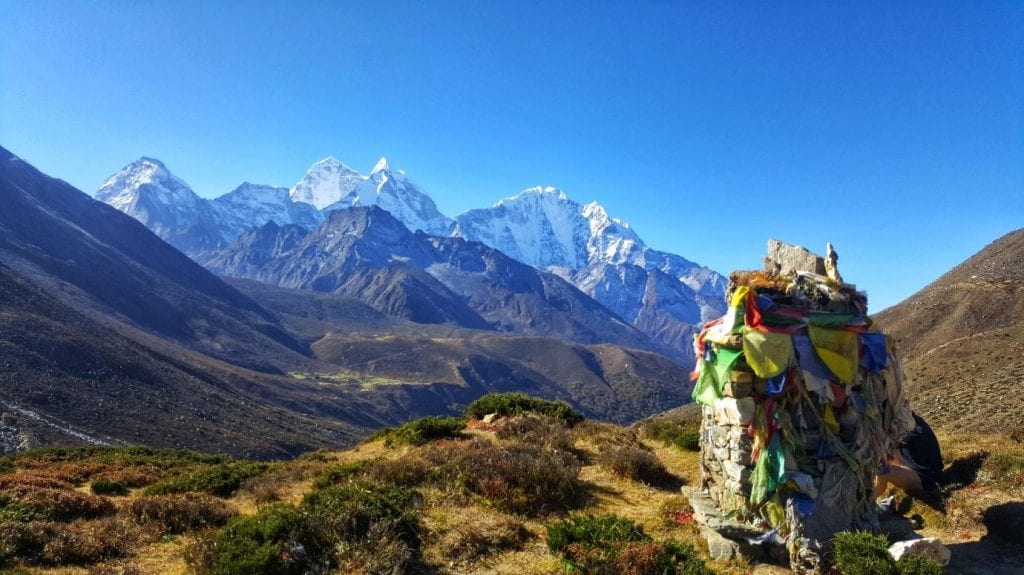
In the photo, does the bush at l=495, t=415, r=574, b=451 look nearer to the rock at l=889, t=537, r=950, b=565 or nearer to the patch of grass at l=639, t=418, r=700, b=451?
the patch of grass at l=639, t=418, r=700, b=451

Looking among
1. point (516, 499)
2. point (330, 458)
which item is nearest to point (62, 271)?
point (330, 458)

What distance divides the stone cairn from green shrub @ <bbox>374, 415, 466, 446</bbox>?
9.68m

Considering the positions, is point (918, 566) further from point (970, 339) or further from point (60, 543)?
point (970, 339)

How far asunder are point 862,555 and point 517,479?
5.98 meters

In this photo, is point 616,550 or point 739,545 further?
point 739,545

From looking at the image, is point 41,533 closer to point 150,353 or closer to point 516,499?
point 516,499

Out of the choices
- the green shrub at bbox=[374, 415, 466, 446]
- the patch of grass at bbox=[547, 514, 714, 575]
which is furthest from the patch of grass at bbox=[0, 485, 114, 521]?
the patch of grass at bbox=[547, 514, 714, 575]

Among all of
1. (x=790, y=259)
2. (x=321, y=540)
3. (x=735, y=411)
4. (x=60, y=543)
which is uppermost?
(x=790, y=259)

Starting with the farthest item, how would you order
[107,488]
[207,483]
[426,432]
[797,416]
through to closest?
1. [426,432]
2. [207,483]
3. [107,488]
4. [797,416]

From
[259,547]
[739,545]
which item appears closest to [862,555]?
[739,545]

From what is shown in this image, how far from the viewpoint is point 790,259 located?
10062 millimetres

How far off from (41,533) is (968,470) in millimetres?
16894

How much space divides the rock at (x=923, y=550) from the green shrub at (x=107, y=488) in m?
15.7

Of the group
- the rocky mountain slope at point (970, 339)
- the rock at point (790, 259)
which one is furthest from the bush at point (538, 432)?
the rocky mountain slope at point (970, 339)
